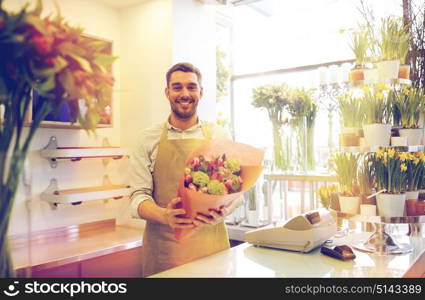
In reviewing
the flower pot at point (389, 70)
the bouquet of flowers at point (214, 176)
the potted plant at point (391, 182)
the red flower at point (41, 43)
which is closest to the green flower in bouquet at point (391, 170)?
the potted plant at point (391, 182)

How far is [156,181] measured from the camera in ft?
6.34

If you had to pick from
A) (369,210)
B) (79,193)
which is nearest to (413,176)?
(369,210)

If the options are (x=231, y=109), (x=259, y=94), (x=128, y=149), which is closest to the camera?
(x=128, y=149)

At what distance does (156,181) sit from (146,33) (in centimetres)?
150

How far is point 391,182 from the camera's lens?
1643 mm

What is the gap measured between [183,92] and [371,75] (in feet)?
2.93

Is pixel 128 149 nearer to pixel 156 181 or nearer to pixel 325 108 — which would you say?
pixel 156 181

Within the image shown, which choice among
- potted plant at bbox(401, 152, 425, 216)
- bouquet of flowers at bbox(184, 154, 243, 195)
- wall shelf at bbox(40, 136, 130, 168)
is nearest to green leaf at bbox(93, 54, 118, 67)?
bouquet of flowers at bbox(184, 154, 243, 195)

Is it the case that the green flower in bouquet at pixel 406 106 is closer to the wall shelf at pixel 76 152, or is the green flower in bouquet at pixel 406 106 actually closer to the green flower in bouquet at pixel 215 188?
the green flower in bouquet at pixel 215 188

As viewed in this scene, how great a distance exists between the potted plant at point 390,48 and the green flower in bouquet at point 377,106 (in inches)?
3.3

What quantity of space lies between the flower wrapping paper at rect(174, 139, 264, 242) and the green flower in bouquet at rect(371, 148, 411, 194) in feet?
2.01

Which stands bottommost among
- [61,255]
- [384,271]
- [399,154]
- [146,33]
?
[61,255]

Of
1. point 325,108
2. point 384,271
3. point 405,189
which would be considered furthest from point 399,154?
point 325,108

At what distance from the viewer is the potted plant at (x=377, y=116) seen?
1.68 metres
